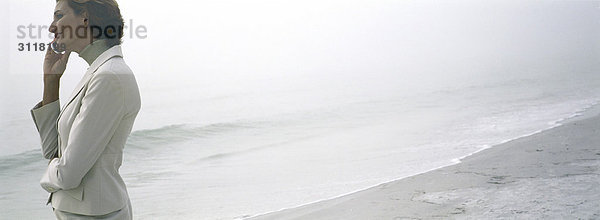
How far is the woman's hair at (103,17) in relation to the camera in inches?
41.7

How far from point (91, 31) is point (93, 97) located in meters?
0.12

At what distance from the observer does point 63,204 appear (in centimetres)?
107

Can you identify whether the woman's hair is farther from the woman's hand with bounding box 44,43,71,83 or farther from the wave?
the wave

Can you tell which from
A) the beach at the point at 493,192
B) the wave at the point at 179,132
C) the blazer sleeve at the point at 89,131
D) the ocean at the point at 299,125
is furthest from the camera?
the wave at the point at 179,132

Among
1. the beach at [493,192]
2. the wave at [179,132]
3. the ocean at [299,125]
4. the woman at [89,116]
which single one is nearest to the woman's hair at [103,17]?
the woman at [89,116]

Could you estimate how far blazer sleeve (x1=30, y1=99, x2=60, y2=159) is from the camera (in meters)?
1.10

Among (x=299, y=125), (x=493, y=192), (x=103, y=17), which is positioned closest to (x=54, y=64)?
(x=103, y=17)

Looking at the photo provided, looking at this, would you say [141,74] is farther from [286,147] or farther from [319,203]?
[319,203]

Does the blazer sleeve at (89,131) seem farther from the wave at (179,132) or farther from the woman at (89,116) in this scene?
the wave at (179,132)

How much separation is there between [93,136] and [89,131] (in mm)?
10

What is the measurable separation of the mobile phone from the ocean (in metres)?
2.59

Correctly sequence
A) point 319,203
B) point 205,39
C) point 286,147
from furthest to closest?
point 205,39
point 286,147
point 319,203

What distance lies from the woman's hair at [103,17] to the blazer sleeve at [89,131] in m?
0.09

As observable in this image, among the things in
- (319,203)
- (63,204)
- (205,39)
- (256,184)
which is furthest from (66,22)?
(205,39)
